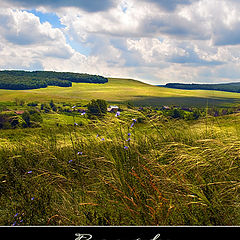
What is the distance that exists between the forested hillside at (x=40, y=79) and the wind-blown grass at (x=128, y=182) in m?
126

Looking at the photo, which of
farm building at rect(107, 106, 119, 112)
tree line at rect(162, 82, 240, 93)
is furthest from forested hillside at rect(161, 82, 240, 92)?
farm building at rect(107, 106, 119, 112)

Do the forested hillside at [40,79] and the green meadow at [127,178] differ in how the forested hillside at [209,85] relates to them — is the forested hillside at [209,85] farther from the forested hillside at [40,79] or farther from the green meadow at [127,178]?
the green meadow at [127,178]

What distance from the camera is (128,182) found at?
298 centimetres

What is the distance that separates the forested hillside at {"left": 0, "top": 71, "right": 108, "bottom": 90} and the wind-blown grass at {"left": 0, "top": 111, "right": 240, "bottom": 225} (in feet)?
412

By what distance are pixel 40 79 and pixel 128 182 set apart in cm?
14822

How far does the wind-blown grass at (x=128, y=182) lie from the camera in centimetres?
254

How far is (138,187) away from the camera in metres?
2.95

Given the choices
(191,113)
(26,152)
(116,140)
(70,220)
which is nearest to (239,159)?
(116,140)

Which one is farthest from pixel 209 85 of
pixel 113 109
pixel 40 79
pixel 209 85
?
pixel 113 109

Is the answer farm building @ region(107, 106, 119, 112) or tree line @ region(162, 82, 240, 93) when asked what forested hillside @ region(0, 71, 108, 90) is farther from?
farm building @ region(107, 106, 119, 112)

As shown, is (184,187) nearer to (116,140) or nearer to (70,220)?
(70,220)

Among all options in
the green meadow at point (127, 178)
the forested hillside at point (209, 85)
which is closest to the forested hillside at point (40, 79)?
the forested hillside at point (209, 85)

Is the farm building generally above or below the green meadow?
above

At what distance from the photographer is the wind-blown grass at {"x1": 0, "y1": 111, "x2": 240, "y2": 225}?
2543 millimetres
